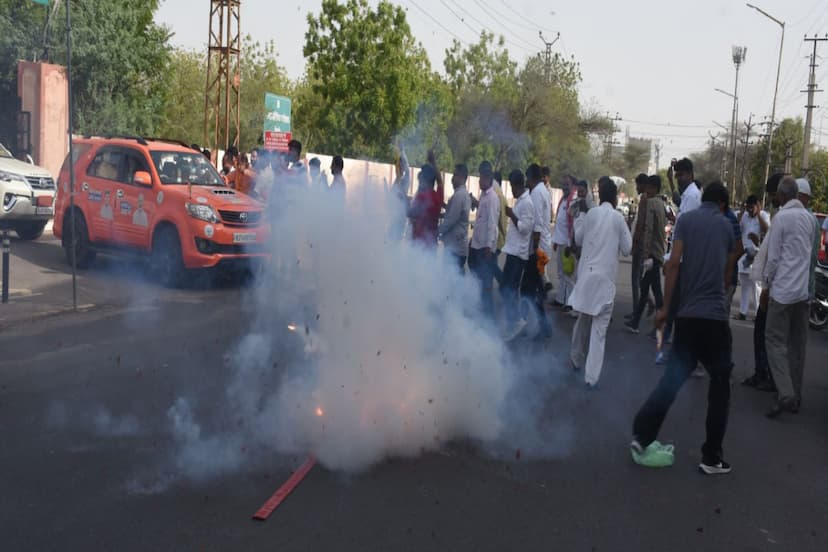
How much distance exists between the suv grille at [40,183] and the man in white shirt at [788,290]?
14.7 m

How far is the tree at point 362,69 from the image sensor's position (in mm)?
27750

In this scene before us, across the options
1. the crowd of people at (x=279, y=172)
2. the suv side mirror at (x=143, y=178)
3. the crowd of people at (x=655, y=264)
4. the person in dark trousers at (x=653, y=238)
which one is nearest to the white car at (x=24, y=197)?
the crowd of people at (x=279, y=172)

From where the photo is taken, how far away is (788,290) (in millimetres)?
7098

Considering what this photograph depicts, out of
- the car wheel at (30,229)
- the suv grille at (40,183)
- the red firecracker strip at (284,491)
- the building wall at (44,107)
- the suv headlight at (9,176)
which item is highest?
the building wall at (44,107)

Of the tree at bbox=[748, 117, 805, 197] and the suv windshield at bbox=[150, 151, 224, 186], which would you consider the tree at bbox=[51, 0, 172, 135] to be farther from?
the tree at bbox=[748, 117, 805, 197]

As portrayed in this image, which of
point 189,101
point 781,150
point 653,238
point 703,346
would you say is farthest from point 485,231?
point 781,150

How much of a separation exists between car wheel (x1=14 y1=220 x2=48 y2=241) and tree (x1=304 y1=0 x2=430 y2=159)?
36.3 ft

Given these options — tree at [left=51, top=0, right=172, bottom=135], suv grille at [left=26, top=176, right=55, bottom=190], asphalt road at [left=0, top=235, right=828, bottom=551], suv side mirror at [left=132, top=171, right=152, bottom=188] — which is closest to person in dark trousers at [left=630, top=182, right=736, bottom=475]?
asphalt road at [left=0, top=235, right=828, bottom=551]

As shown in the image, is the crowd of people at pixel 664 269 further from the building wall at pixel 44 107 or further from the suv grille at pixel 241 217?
the building wall at pixel 44 107

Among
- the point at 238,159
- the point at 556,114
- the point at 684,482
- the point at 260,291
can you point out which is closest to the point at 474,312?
the point at 684,482

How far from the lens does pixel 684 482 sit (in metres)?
5.32

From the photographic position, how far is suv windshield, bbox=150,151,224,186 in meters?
13.1

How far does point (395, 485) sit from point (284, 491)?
684mm

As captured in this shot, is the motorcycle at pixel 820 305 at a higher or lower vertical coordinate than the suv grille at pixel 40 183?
lower
